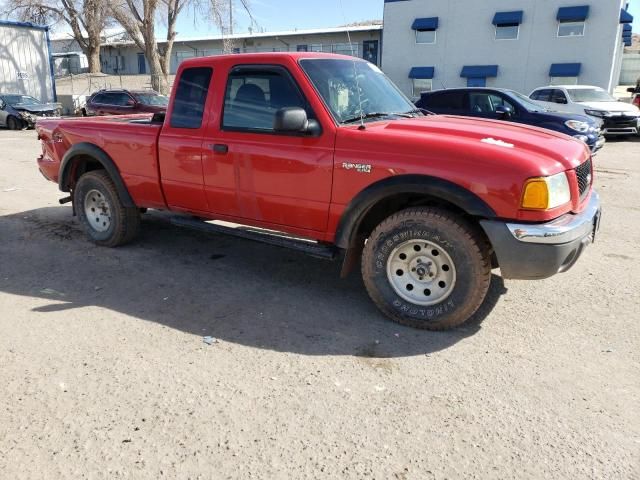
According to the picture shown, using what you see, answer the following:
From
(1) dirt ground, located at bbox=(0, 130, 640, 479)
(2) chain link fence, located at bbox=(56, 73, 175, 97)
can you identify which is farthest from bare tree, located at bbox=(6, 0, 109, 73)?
(1) dirt ground, located at bbox=(0, 130, 640, 479)

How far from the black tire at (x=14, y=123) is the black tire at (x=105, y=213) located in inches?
760

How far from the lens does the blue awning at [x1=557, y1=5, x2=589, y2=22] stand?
82.8 ft

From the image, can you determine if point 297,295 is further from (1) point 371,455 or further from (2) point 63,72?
(2) point 63,72

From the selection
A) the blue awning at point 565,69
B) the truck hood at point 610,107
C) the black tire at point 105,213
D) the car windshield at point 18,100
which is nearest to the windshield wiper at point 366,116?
the black tire at point 105,213

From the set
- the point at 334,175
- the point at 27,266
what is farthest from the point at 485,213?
the point at 27,266

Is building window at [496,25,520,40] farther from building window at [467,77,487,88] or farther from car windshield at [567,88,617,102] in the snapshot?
car windshield at [567,88,617,102]

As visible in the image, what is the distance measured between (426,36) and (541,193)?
29.4 meters

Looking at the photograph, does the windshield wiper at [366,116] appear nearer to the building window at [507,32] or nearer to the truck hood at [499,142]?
the truck hood at [499,142]

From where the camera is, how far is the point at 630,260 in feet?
16.9

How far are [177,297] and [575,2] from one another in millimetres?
27849

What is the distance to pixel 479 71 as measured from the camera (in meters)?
28.6

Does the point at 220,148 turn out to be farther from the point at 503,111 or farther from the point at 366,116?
the point at 503,111

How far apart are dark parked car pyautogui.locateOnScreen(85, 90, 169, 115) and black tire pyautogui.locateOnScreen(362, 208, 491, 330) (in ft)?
54.3

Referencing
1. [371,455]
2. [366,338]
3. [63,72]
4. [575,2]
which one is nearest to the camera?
[371,455]
